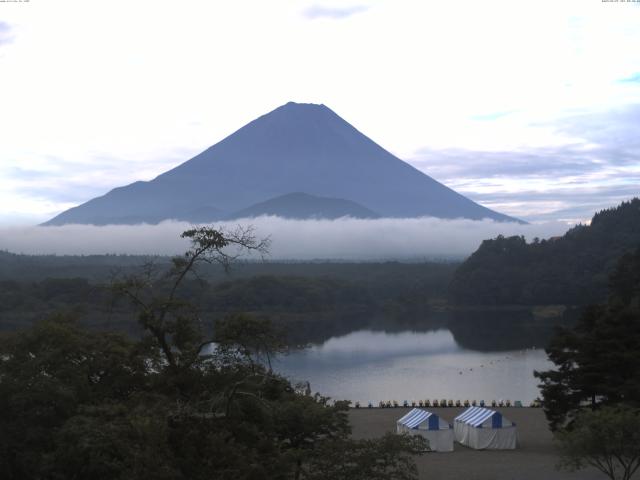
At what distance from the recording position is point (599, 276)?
54.6 meters

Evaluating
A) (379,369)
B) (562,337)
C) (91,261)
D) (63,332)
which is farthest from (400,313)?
(91,261)

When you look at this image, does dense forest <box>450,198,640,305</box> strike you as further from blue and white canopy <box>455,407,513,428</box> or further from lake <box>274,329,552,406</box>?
blue and white canopy <box>455,407,513,428</box>

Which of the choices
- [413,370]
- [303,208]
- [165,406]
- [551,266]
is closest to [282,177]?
[303,208]

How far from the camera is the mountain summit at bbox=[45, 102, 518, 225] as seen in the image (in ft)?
507

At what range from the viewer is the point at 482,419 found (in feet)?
46.0

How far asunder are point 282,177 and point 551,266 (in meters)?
106

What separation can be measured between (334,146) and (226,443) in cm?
15712

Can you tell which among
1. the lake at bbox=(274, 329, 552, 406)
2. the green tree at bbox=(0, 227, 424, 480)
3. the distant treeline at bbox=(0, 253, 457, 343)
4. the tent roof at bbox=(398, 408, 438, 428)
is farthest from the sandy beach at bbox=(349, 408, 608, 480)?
the distant treeline at bbox=(0, 253, 457, 343)

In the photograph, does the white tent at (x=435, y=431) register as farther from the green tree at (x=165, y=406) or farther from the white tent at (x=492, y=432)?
the green tree at (x=165, y=406)

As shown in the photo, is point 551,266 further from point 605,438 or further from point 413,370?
point 605,438

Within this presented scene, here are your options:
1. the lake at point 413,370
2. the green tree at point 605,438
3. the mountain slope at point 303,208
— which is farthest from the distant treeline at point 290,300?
the mountain slope at point 303,208

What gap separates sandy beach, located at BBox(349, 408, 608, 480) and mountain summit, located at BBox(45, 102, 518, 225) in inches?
5209

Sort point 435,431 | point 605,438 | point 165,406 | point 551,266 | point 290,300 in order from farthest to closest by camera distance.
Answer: point 551,266, point 290,300, point 435,431, point 605,438, point 165,406

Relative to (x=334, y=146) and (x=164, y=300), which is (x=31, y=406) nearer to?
(x=164, y=300)
